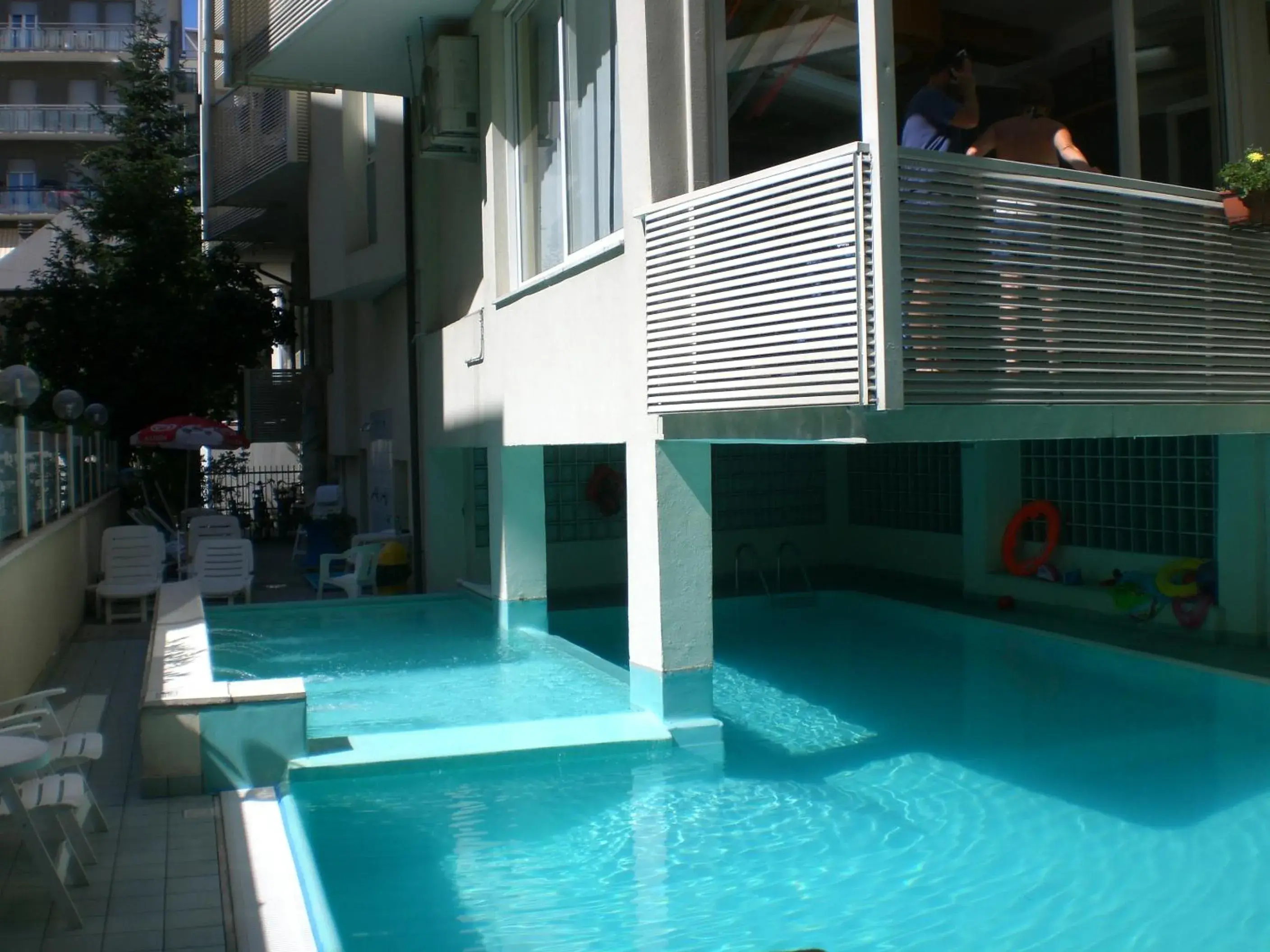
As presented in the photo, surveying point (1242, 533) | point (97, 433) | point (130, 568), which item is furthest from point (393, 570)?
point (1242, 533)

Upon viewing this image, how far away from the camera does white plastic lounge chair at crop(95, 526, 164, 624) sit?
13.7 meters

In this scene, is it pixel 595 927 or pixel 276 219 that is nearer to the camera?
pixel 595 927

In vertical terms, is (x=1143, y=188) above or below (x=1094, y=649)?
above

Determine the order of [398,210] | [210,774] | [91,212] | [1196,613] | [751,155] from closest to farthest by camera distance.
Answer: [210,774] → [751,155] → [1196,613] → [398,210] → [91,212]

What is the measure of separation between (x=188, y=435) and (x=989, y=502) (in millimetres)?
11781

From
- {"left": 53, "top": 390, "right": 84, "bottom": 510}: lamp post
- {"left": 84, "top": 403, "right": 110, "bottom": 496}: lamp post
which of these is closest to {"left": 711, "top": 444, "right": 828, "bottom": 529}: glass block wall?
{"left": 53, "top": 390, "right": 84, "bottom": 510}: lamp post

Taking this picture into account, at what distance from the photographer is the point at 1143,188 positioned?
7051mm

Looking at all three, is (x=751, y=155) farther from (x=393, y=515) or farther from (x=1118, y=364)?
(x=393, y=515)

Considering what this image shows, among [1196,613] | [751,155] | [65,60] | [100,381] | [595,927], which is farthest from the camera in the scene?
[65,60]

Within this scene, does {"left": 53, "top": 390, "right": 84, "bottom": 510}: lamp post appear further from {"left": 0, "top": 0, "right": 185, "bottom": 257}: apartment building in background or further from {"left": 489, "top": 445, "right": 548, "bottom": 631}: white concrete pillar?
{"left": 0, "top": 0, "right": 185, "bottom": 257}: apartment building in background

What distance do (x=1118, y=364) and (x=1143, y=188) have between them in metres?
1.06

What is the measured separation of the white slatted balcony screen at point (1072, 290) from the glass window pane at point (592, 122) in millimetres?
3134

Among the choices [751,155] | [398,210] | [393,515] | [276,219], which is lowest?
[393,515]

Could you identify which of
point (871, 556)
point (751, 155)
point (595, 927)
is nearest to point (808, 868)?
point (595, 927)
